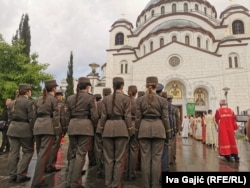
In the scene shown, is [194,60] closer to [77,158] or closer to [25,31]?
[25,31]

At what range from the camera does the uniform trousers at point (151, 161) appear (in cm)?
414

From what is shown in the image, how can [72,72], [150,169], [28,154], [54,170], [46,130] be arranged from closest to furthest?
[150,169], [46,130], [28,154], [54,170], [72,72]

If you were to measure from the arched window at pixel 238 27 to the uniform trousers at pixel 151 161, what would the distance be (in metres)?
37.8

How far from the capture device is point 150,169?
4.23 meters

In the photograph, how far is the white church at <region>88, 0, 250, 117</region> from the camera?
28188 millimetres

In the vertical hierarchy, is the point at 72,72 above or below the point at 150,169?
above

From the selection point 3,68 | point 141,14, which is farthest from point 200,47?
point 3,68

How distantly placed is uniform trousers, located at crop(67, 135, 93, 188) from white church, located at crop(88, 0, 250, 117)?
22218 mm

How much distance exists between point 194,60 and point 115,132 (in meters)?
27.2

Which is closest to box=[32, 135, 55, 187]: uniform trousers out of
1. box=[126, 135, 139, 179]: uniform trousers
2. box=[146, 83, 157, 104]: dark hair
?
box=[126, 135, 139, 179]: uniform trousers

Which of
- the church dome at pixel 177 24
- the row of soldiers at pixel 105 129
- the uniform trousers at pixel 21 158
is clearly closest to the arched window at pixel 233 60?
the church dome at pixel 177 24

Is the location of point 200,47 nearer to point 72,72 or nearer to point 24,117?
point 72,72

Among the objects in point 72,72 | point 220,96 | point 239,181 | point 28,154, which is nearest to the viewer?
point 239,181

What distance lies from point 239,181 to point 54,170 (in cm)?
433
